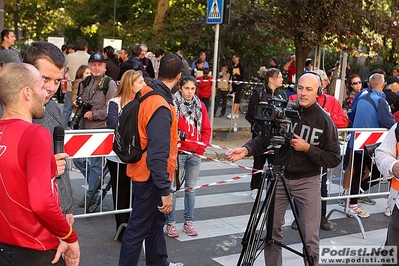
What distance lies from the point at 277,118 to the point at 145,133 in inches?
46.2

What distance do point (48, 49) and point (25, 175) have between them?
→ 99 centimetres

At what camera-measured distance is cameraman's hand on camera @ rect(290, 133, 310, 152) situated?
14.9 ft

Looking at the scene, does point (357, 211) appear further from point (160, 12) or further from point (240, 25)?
point (160, 12)

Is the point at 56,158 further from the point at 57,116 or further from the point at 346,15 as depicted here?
the point at 346,15

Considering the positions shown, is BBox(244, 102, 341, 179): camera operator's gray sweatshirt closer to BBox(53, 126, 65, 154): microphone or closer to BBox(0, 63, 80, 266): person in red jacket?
BBox(53, 126, 65, 154): microphone

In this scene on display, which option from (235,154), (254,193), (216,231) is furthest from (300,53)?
(235,154)

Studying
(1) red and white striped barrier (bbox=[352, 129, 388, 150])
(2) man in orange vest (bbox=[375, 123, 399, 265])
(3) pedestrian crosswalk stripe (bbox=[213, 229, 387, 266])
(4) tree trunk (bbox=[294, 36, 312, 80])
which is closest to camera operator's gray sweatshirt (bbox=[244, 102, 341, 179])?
(2) man in orange vest (bbox=[375, 123, 399, 265])

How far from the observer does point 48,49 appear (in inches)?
127

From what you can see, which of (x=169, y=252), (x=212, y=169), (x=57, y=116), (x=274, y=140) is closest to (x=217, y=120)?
(x=212, y=169)

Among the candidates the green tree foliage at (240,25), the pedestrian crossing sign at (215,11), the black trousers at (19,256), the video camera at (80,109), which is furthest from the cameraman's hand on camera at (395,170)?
the green tree foliage at (240,25)

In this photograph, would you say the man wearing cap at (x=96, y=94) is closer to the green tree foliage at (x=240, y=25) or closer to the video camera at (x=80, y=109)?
the video camera at (x=80, y=109)

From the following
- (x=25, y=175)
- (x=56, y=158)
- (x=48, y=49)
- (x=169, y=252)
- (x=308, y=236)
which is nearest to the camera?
(x=25, y=175)

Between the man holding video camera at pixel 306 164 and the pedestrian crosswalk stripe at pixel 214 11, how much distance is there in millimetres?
6289

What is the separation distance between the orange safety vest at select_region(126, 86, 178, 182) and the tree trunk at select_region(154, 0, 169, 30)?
57.9ft
